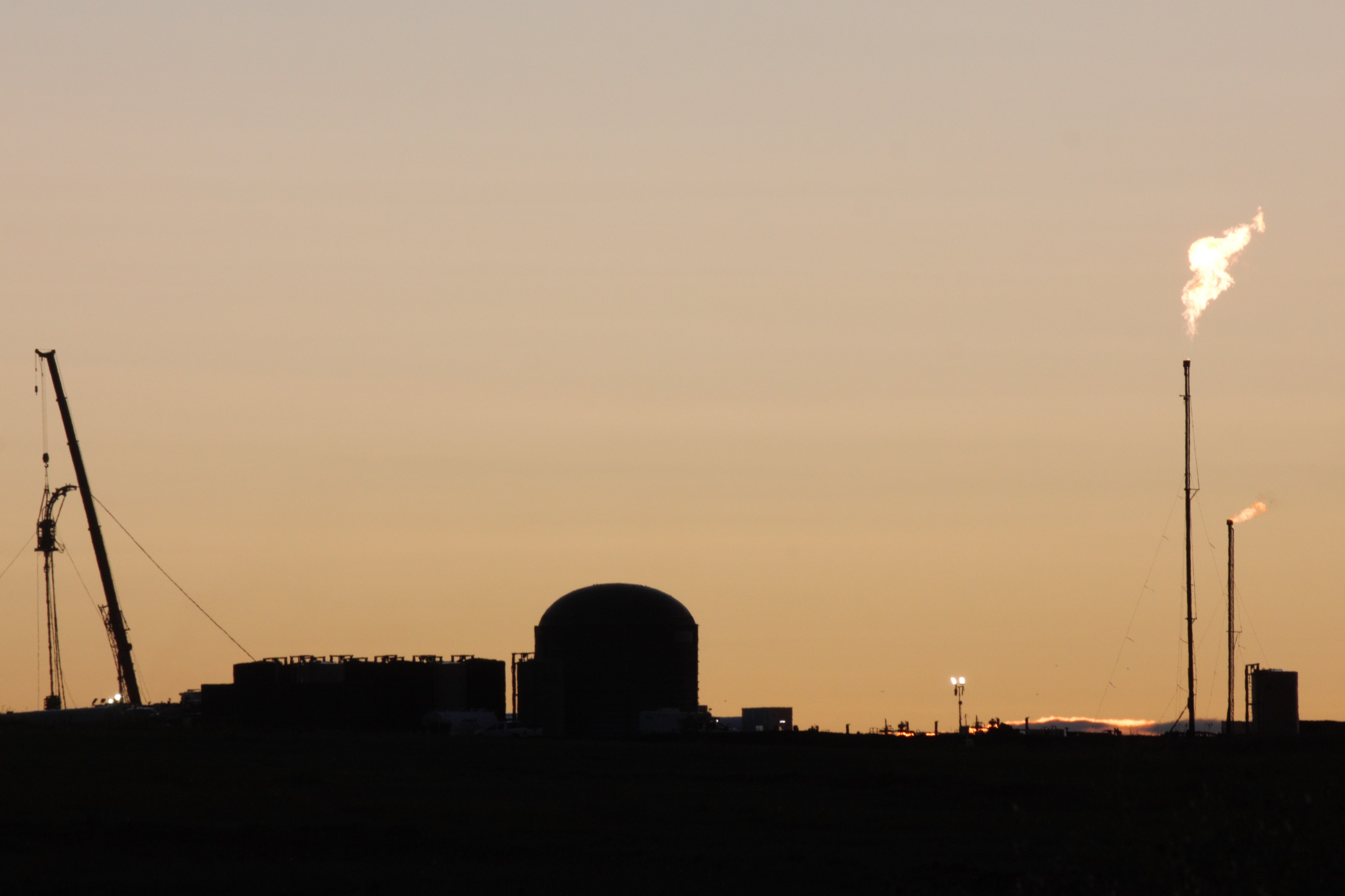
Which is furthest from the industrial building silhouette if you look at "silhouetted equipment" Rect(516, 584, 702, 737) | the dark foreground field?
the dark foreground field

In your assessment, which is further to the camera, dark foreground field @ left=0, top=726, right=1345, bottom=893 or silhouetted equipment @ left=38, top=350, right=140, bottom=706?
silhouetted equipment @ left=38, top=350, right=140, bottom=706

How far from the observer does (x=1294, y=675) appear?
8150cm

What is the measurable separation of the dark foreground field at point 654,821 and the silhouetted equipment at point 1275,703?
605 inches

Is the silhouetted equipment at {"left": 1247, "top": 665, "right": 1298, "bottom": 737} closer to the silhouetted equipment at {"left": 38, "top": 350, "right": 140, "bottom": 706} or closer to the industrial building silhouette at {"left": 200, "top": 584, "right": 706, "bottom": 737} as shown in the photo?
the industrial building silhouette at {"left": 200, "top": 584, "right": 706, "bottom": 737}

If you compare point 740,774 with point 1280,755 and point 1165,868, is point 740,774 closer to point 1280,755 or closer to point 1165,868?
point 1280,755

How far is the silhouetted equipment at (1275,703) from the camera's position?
8056 cm

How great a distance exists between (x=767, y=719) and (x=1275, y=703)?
32052 mm

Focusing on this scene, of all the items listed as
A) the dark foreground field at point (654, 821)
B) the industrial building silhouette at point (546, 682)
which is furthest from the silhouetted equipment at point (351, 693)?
the dark foreground field at point (654, 821)

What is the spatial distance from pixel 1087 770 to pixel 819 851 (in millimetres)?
23137

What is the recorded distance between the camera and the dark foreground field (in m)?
30.5

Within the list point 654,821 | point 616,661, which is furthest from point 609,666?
point 654,821

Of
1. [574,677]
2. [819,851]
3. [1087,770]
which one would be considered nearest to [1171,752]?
[1087,770]

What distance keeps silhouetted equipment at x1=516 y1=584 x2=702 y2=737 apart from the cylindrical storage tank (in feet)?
0.13

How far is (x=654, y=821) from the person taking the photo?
4150 cm
